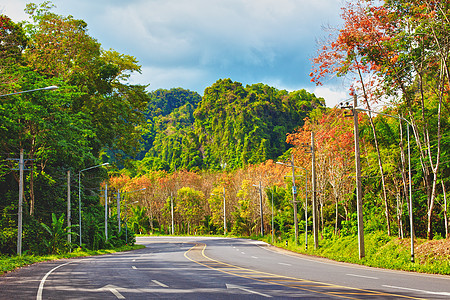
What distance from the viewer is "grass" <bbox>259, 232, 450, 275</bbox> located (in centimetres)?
1881

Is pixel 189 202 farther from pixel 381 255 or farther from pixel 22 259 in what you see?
pixel 381 255

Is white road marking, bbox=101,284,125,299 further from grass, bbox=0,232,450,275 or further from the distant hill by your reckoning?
the distant hill

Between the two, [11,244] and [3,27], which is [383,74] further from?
[11,244]

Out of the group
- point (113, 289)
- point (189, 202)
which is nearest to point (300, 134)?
point (113, 289)

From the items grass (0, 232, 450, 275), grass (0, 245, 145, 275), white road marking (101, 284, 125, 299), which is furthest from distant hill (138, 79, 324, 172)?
white road marking (101, 284, 125, 299)

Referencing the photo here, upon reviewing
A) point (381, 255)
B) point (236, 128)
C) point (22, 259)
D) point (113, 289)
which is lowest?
point (381, 255)

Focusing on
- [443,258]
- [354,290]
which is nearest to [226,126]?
[443,258]

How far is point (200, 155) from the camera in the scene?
131375 millimetres


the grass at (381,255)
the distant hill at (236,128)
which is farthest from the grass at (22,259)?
the distant hill at (236,128)

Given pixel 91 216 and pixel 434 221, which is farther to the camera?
pixel 91 216

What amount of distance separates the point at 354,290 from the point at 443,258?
34.5ft

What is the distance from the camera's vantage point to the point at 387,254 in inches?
1004

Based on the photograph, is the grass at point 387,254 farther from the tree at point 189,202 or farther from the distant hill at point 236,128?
the distant hill at point 236,128

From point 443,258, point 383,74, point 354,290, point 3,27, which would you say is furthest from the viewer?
point 3,27
